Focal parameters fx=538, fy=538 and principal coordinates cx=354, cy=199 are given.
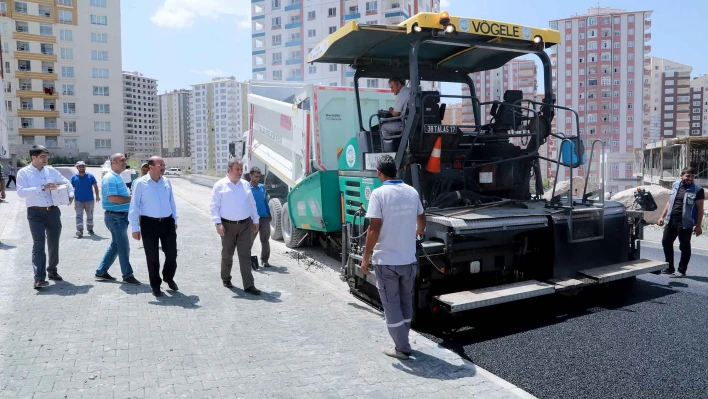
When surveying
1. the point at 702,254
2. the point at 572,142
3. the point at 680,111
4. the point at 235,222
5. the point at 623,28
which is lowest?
the point at 702,254

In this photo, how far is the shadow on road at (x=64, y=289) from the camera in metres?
6.01

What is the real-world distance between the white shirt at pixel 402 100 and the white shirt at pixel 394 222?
153 cm

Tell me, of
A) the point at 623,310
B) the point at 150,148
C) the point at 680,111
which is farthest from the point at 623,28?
the point at 150,148

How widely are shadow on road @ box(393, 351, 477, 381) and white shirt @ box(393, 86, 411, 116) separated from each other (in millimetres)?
2505

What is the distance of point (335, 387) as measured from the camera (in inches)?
144

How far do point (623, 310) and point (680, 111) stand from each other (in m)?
129

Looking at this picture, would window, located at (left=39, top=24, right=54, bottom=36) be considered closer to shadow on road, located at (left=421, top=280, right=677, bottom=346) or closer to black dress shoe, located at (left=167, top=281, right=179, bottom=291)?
black dress shoe, located at (left=167, top=281, right=179, bottom=291)

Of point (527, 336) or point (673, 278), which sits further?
point (673, 278)

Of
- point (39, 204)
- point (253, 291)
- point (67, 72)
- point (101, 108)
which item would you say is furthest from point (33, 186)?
point (67, 72)

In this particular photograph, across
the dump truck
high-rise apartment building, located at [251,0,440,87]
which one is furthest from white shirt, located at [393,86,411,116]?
high-rise apartment building, located at [251,0,440,87]

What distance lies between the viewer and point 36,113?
66.1 metres

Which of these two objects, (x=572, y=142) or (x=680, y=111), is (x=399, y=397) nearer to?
(x=572, y=142)

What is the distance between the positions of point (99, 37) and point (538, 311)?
7584 cm

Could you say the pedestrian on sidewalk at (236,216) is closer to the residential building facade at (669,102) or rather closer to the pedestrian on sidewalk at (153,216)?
the pedestrian on sidewalk at (153,216)
